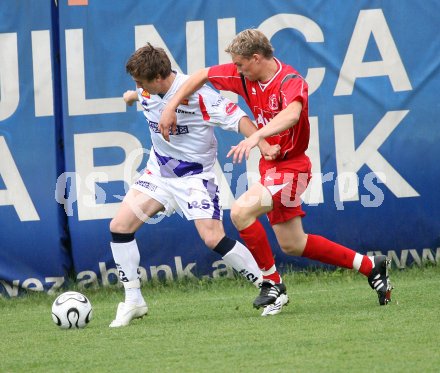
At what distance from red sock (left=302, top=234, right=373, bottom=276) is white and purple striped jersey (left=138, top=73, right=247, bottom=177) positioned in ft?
2.97

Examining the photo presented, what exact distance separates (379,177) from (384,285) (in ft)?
7.49

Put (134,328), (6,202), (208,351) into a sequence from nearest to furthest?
1. (208,351)
2. (134,328)
3. (6,202)

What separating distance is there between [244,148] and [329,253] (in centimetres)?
131

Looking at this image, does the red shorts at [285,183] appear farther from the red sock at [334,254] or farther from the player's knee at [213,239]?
the player's knee at [213,239]

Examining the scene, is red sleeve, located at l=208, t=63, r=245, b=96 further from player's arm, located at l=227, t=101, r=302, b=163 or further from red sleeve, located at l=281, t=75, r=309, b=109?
player's arm, located at l=227, t=101, r=302, b=163

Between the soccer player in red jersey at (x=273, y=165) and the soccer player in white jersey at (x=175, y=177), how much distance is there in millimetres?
128

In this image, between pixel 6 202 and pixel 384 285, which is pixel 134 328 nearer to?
pixel 384 285

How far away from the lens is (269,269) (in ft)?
22.5

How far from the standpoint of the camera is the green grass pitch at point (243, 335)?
5.00 metres

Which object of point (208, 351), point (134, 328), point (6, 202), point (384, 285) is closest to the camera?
point (208, 351)

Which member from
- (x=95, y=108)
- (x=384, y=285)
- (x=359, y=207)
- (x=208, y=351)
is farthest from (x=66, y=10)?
(x=208, y=351)

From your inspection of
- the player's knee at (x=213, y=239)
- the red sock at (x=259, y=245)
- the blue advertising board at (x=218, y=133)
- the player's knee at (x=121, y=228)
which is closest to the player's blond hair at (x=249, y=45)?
the red sock at (x=259, y=245)

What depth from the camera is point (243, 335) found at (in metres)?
5.91

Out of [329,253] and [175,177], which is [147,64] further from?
[329,253]
